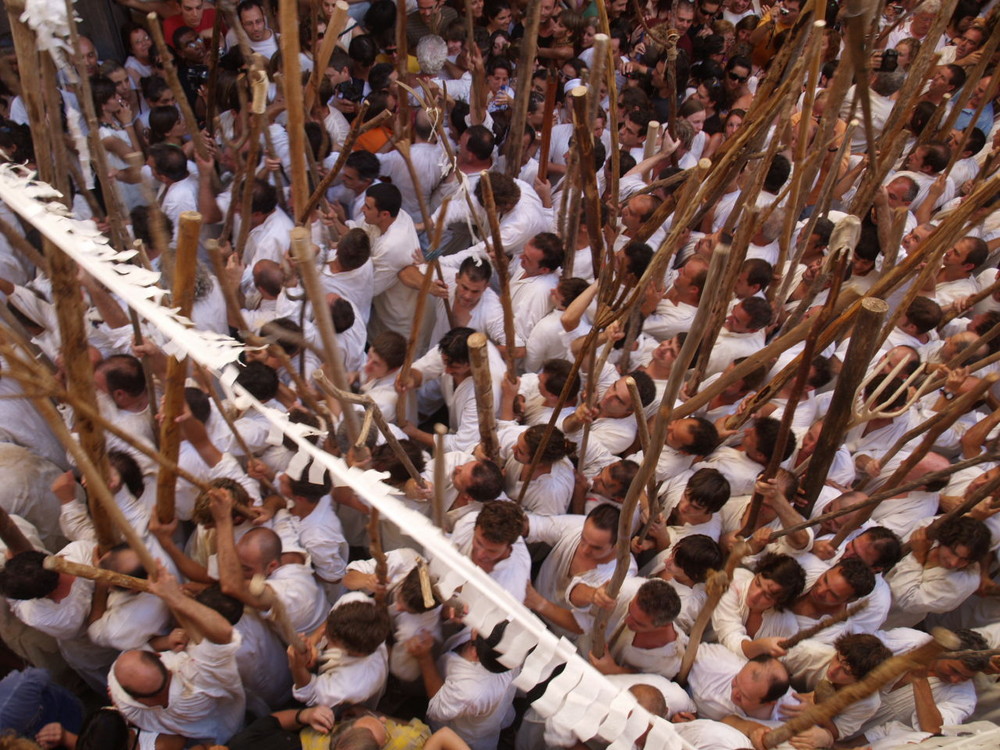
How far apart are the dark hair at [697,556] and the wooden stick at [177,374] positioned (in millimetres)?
2209

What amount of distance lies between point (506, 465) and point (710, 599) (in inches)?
57.3

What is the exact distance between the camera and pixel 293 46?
8.75ft

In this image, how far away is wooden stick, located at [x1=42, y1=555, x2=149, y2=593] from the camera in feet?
8.74

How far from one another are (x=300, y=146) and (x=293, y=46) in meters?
0.33

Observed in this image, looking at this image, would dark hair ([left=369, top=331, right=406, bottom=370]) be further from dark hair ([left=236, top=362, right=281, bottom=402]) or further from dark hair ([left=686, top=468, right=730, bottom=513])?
dark hair ([left=686, top=468, right=730, bottom=513])

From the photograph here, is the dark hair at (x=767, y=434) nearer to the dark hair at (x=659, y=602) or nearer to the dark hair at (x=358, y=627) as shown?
the dark hair at (x=659, y=602)

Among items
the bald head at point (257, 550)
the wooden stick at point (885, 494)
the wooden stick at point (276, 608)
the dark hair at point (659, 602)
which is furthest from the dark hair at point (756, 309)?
the wooden stick at point (276, 608)

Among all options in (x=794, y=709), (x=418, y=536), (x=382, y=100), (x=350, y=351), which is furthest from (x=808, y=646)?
(x=382, y=100)

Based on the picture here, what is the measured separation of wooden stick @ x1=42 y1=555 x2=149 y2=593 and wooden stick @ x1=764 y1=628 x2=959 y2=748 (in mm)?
2287

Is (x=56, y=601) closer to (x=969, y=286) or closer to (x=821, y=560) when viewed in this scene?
(x=821, y=560)

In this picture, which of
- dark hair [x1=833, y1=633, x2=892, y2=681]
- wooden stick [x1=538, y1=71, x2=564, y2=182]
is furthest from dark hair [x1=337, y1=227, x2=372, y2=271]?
dark hair [x1=833, y1=633, x2=892, y2=681]

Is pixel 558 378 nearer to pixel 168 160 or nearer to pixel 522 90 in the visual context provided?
pixel 522 90

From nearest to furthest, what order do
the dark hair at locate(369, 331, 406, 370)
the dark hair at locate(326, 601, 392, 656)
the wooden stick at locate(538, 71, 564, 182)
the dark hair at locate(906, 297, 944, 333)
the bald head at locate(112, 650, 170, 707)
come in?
1. the bald head at locate(112, 650, 170, 707)
2. the dark hair at locate(326, 601, 392, 656)
3. the dark hair at locate(369, 331, 406, 370)
4. the dark hair at locate(906, 297, 944, 333)
5. the wooden stick at locate(538, 71, 564, 182)

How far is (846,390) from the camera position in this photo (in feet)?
9.92
